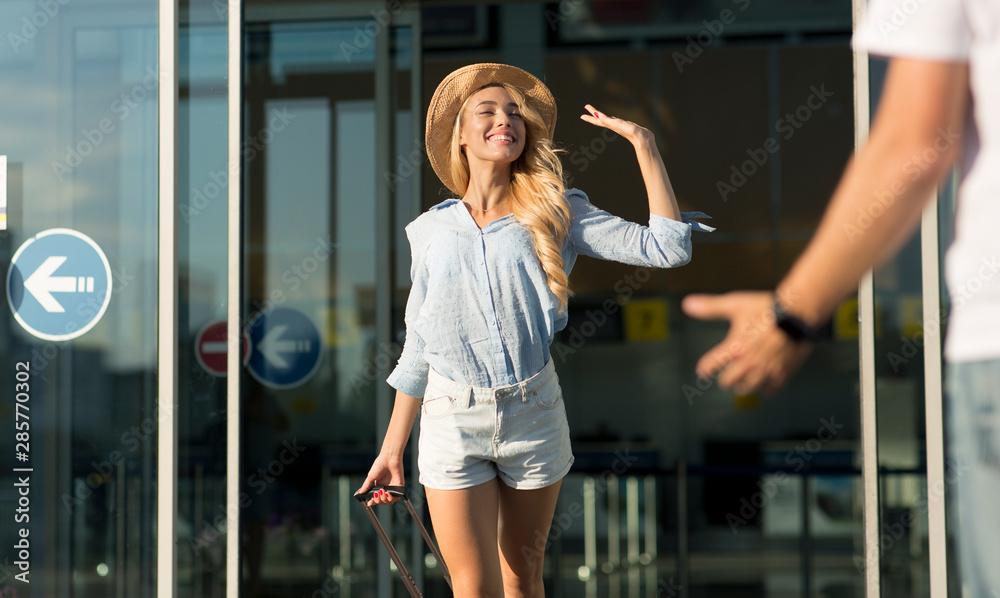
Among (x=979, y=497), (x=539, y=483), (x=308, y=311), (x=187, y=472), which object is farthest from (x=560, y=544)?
(x=979, y=497)

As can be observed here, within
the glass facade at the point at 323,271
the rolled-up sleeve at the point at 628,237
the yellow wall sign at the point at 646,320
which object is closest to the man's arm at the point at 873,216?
the rolled-up sleeve at the point at 628,237

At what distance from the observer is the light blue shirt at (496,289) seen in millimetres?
2180

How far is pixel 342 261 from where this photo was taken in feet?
15.5

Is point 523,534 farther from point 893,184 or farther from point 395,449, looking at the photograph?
point 893,184

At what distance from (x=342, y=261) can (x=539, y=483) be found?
8.87ft

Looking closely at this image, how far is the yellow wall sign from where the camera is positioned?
831 cm

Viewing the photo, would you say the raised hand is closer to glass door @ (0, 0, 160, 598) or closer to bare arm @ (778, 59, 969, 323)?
bare arm @ (778, 59, 969, 323)

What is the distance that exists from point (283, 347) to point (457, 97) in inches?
97.3

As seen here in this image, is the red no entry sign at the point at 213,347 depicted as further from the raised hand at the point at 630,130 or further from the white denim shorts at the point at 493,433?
the raised hand at the point at 630,130

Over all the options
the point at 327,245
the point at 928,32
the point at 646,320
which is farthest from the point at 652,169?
the point at 646,320

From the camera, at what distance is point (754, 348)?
989 millimetres

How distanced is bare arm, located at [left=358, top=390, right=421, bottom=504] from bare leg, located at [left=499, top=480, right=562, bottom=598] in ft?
0.85

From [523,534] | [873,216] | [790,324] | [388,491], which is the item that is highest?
[873,216]

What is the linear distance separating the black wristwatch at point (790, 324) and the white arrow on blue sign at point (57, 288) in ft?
10.2
